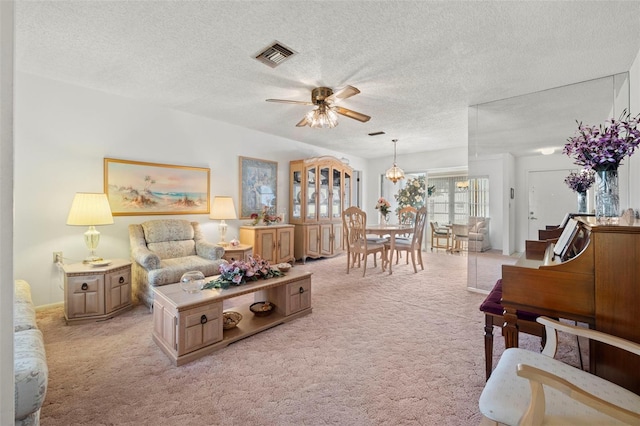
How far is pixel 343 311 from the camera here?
2900mm

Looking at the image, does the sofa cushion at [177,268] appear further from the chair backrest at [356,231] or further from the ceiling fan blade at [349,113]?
the ceiling fan blade at [349,113]

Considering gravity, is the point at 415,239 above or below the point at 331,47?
below

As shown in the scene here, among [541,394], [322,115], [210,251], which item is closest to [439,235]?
[322,115]

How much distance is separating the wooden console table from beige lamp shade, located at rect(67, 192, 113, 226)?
122cm

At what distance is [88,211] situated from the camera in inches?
109

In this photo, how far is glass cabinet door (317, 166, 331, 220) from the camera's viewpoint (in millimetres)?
5641

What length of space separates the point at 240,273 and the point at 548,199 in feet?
10.9

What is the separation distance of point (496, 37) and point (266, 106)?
8.54 ft

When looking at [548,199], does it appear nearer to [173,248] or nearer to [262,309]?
[262,309]

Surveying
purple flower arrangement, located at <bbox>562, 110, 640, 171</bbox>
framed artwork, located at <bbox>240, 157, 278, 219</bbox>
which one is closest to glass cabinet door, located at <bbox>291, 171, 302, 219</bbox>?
framed artwork, located at <bbox>240, 157, 278, 219</bbox>

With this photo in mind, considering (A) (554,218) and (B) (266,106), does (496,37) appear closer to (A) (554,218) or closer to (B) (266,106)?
(A) (554,218)

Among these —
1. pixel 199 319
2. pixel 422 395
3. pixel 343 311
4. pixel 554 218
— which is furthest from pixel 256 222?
pixel 554 218

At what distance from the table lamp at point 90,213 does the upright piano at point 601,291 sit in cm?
357

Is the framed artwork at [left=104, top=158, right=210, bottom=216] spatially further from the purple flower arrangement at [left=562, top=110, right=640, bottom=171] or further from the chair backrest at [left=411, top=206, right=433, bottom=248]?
the purple flower arrangement at [left=562, top=110, right=640, bottom=171]
